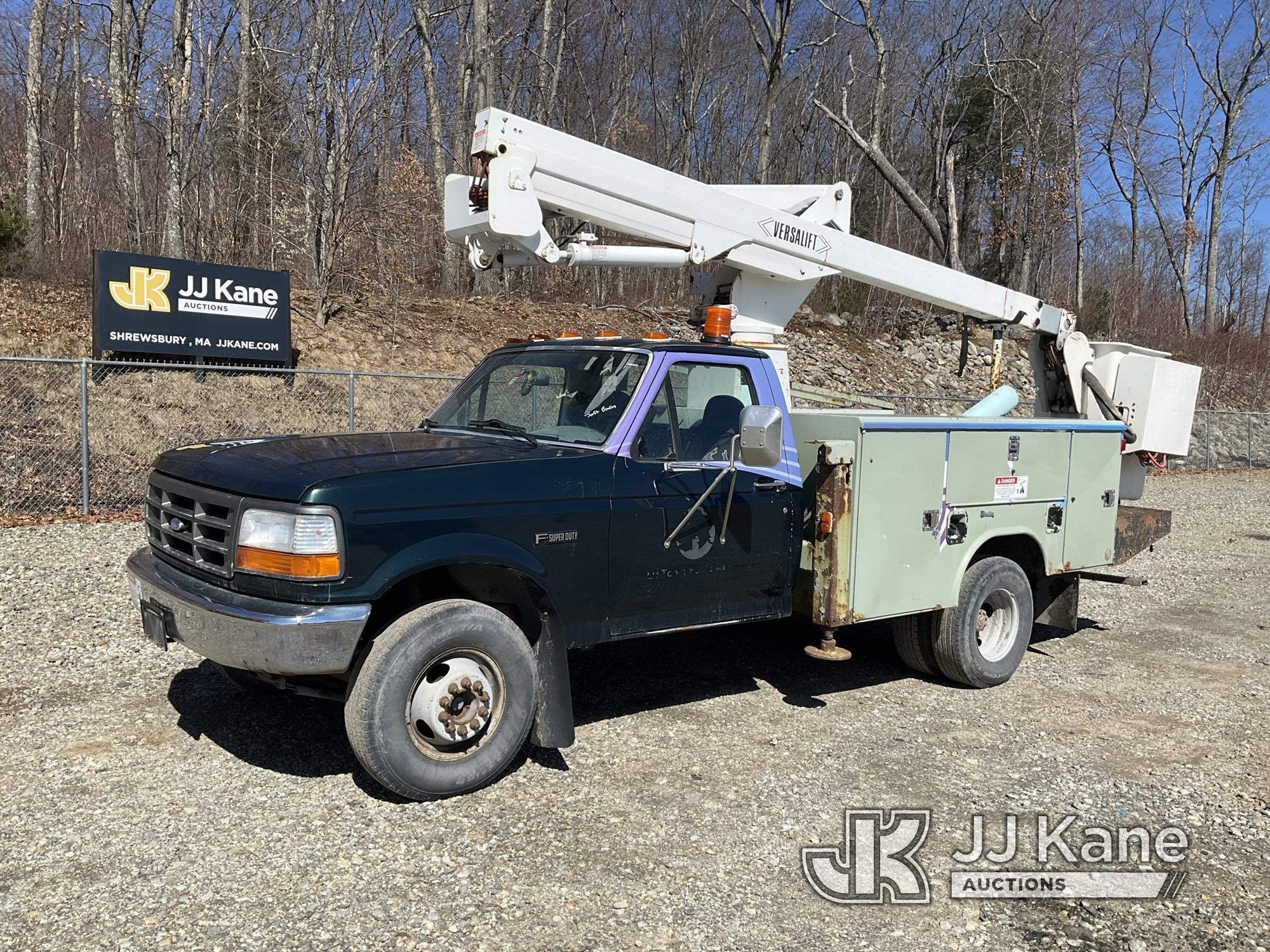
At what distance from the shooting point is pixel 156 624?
4512mm

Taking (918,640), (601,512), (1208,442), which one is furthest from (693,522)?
(1208,442)

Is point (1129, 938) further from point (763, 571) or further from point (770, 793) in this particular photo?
point (763, 571)

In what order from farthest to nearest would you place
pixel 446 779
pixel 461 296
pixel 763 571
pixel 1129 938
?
pixel 461 296 → pixel 763 571 → pixel 446 779 → pixel 1129 938

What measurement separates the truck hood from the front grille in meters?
0.06

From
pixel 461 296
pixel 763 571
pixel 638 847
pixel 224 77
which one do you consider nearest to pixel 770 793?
pixel 638 847

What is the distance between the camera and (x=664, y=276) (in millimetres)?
25094

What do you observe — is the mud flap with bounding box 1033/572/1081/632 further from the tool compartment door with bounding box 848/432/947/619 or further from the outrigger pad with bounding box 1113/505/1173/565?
the tool compartment door with bounding box 848/432/947/619

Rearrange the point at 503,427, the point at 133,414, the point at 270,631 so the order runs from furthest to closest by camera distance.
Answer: the point at 133,414, the point at 503,427, the point at 270,631

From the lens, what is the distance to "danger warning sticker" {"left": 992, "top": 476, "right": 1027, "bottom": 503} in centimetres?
640

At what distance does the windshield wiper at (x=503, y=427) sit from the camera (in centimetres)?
525

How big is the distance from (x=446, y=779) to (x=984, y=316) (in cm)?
603

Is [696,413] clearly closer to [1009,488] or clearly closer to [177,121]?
[1009,488]

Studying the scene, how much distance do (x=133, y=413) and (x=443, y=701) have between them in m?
10.7

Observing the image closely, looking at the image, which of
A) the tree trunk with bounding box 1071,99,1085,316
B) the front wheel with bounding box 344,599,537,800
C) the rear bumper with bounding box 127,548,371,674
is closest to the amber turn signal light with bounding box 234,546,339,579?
the rear bumper with bounding box 127,548,371,674
